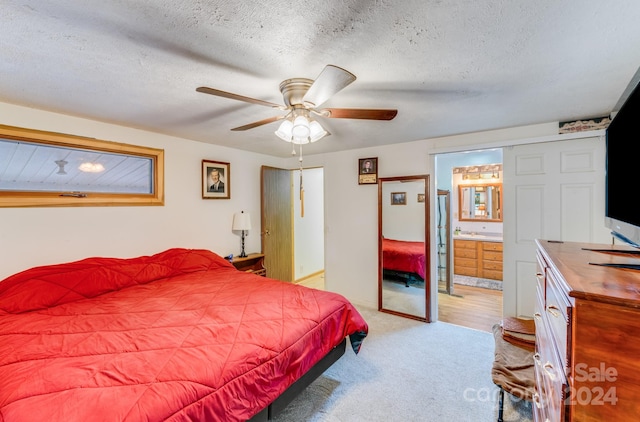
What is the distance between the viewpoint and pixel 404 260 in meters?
3.60

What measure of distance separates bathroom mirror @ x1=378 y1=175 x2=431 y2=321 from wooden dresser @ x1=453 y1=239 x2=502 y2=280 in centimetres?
213

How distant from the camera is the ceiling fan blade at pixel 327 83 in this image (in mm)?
1246

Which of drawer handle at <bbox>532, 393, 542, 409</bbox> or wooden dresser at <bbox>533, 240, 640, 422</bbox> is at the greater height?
wooden dresser at <bbox>533, 240, 640, 422</bbox>

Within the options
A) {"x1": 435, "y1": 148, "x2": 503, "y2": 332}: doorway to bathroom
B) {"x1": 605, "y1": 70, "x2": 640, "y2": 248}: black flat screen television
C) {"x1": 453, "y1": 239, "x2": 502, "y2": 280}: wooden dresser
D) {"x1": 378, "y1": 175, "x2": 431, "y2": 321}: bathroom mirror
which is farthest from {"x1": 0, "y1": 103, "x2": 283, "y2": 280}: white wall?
{"x1": 453, "y1": 239, "x2": 502, "y2": 280}: wooden dresser

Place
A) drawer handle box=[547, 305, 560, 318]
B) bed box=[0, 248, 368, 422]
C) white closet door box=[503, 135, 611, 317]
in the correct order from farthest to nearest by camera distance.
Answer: white closet door box=[503, 135, 611, 317]
bed box=[0, 248, 368, 422]
drawer handle box=[547, 305, 560, 318]

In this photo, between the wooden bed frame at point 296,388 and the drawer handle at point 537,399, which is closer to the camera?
the drawer handle at point 537,399

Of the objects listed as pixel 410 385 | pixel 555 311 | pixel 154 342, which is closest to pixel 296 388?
pixel 154 342

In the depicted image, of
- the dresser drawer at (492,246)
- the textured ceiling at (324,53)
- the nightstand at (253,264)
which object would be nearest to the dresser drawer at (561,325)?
the textured ceiling at (324,53)

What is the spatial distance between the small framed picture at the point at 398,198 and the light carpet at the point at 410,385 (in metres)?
A: 1.63

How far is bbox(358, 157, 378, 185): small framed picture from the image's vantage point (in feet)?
12.3

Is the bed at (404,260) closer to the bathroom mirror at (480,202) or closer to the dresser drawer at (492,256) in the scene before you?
the dresser drawer at (492,256)

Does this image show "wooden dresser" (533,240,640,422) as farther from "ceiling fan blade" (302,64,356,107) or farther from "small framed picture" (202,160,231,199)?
"small framed picture" (202,160,231,199)

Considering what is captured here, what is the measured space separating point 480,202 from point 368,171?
121 inches

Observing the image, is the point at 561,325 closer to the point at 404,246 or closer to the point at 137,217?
the point at 404,246
